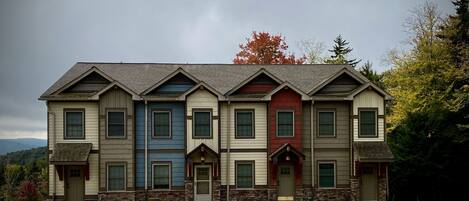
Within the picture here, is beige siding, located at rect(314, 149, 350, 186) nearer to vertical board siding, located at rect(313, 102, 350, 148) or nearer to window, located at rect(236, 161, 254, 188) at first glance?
vertical board siding, located at rect(313, 102, 350, 148)

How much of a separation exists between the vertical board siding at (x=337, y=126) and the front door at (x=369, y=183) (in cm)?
162

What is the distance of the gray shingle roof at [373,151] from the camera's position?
22.3 m

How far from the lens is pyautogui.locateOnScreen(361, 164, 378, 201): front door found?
922 inches

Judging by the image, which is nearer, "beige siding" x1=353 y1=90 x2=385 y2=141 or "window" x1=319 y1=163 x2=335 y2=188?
"beige siding" x1=353 y1=90 x2=385 y2=141

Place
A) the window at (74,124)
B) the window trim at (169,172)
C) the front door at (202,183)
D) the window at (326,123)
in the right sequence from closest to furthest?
the window at (74,124)
the window trim at (169,172)
the front door at (202,183)
the window at (326,123)

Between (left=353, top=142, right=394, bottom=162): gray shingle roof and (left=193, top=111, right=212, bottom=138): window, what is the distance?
7429 mm

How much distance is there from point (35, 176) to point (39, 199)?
1118 cm

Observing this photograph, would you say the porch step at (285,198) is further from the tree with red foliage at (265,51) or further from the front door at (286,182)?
the tree with red foliage at (265,51)

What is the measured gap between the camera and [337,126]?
930 inches

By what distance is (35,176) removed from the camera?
122 feet

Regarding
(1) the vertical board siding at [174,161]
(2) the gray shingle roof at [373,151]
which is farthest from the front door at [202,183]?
(2) the gray shingle roof at [373,151]

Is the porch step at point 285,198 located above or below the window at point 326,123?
below

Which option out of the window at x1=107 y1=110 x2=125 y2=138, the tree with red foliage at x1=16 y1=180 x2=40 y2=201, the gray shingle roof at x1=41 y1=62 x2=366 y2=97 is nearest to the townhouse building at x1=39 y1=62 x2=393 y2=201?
the window at x1=107 y1=110 x2=125 y2=138

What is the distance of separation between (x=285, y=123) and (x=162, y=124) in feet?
20.5
